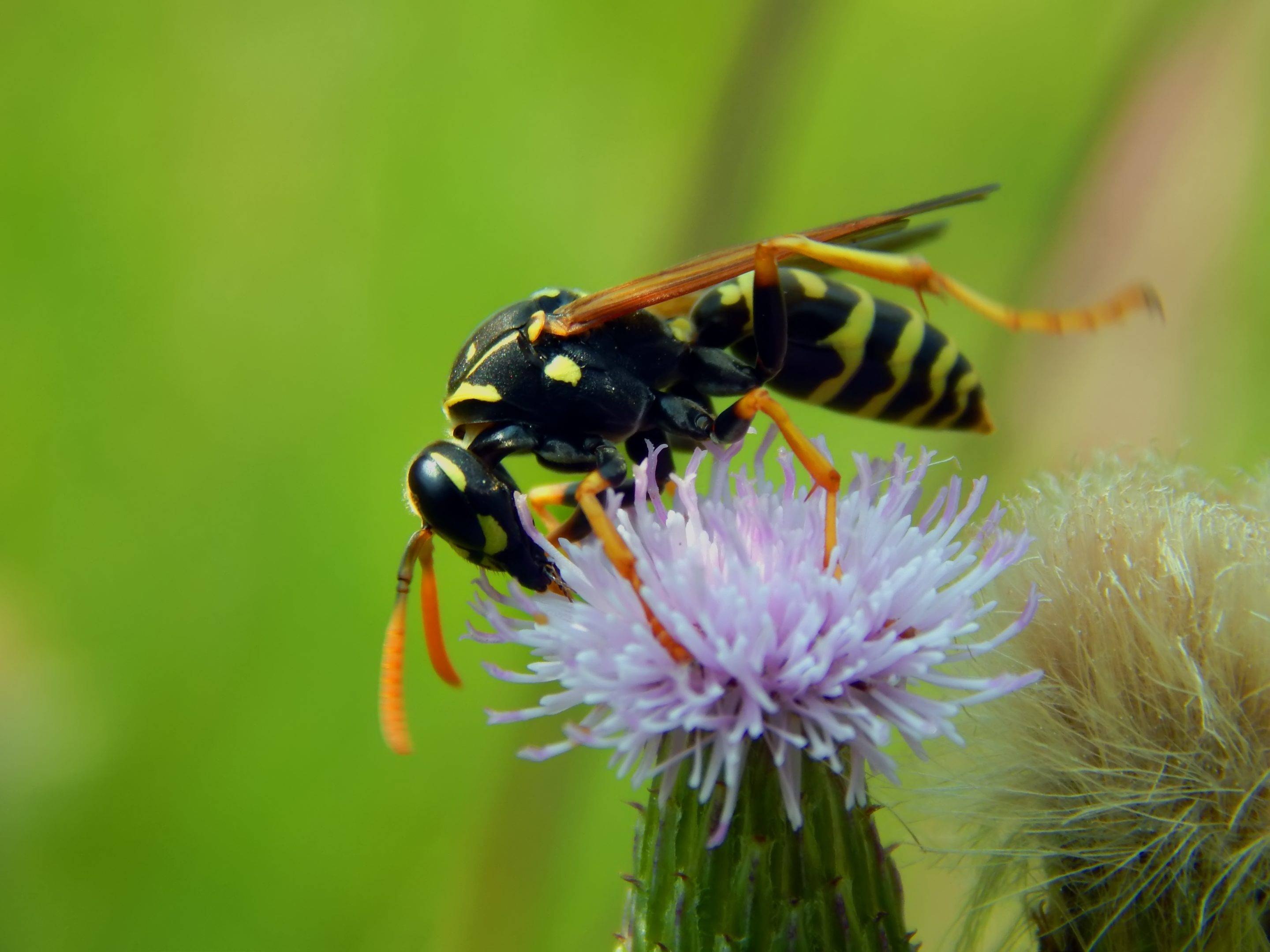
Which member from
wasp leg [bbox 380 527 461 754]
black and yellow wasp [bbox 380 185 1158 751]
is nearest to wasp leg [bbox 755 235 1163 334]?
black and yellow wasp [bbox 380 185 1158 751]

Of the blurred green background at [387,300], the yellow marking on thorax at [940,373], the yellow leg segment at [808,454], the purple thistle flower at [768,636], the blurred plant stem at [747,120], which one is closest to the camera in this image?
the purple thistle flower at [768,636]

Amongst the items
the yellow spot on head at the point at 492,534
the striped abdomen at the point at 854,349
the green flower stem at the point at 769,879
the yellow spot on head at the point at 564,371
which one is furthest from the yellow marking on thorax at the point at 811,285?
the green flower stem at the point at 769,879

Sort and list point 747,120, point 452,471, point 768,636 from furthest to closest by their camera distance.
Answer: point 747,120 → point 452,471 → point 768,636

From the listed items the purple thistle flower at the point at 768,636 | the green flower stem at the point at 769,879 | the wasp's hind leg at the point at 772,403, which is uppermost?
the wasp's hind leg at the point at 772,403

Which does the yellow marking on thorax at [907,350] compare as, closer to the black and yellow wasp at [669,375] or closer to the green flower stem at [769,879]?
the black and yellow wasp at [669,375]

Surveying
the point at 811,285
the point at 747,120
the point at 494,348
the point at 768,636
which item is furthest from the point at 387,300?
the point at 768,636

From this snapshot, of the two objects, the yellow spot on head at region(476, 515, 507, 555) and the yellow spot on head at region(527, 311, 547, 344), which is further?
the yellow spot on head at region(527, 311, 547, 344)

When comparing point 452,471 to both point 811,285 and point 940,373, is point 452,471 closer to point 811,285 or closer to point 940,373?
point 811,285

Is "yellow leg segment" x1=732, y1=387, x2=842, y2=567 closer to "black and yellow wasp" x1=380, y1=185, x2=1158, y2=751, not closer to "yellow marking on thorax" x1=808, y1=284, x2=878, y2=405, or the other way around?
"black and yellow wasp" x1=380, y1=185, x2=1158, y2=751
